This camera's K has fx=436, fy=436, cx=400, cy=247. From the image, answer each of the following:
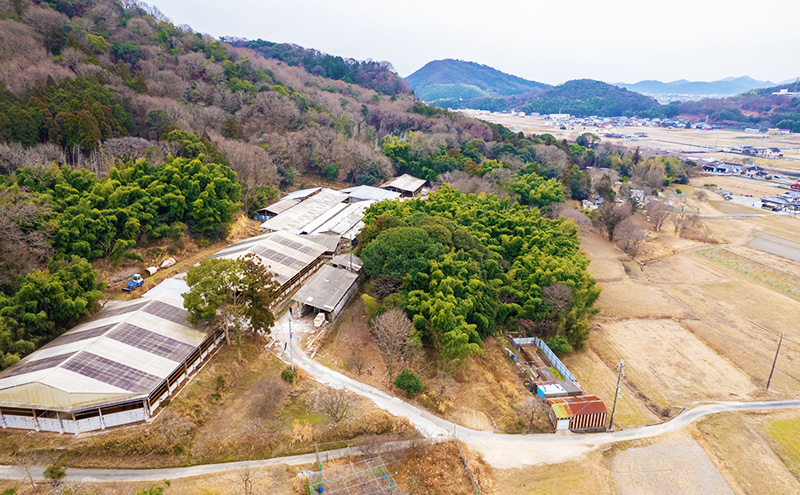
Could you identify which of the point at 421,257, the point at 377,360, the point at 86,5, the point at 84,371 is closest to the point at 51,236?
the point at 84,371

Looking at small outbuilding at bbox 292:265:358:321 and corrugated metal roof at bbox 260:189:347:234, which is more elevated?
corrugated metal roof at bbox 260:189:347:234

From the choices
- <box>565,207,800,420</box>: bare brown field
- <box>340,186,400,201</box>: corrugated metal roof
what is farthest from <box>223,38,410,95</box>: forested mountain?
<box>565,207,800,420</box>: bare brown field

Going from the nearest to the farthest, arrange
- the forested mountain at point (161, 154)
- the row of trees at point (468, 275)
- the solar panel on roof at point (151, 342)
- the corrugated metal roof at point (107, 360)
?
1. the corrugated metal roof at point (107, 360)
2. the solar panel on roof at point (151, 342)
3. the forested mountain at point (161, 154)
4. the row of trees at point (468, 275)

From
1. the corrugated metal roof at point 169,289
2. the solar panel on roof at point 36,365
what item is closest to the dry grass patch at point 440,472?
the solar panel on roof at point 36,365

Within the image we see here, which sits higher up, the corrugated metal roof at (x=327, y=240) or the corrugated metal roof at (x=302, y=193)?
the corrugated metal roof at (x=302, y=193)

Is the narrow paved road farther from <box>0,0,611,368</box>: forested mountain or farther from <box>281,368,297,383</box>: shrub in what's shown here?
<box>0,0,611,368</box>: forested mountain

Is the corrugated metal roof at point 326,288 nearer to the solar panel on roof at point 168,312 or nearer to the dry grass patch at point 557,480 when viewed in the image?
the solar panel on roof at point 168,312

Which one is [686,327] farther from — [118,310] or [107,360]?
[118,310]

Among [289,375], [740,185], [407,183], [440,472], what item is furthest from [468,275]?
[740,185]
